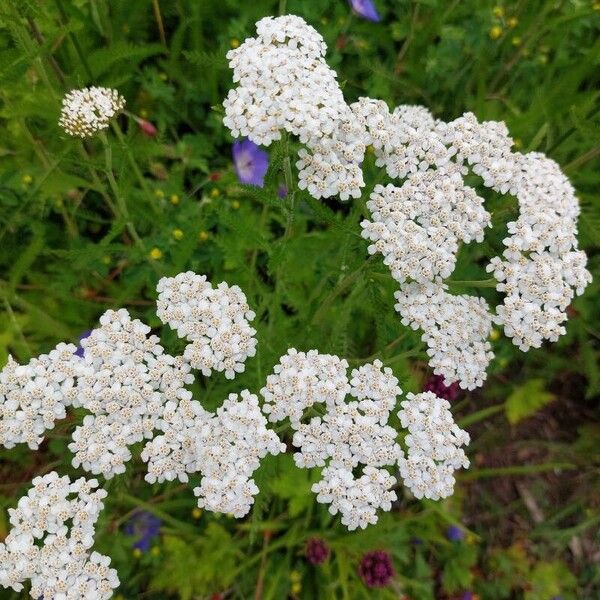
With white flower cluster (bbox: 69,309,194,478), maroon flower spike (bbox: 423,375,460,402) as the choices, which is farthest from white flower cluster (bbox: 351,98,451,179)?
white flower cluster (bbox: 69,309,194,478)

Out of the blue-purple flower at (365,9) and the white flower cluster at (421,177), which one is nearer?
the white flower cluster at (421,177)

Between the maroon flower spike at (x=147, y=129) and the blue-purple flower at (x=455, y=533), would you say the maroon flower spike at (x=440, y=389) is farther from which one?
the maroon flower spike at (x=147, y=129)

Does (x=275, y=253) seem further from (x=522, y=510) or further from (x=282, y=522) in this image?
(x=522, y=510)

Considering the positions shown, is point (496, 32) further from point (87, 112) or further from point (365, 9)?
point (87, 112)

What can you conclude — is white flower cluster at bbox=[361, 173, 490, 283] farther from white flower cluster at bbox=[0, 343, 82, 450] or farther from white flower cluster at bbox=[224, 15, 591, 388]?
white flower cluster at bbox=[0, 343, 82, 450]

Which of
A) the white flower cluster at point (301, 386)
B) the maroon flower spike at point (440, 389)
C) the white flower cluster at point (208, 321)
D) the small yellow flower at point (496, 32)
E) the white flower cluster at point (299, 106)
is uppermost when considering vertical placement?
the small yellow flower at point (496, 32)

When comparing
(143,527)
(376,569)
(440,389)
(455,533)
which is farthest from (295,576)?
(440,389)

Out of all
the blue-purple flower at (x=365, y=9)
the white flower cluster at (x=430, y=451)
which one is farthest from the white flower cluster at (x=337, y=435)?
the blue-purple flower at (x=365, y=9)
